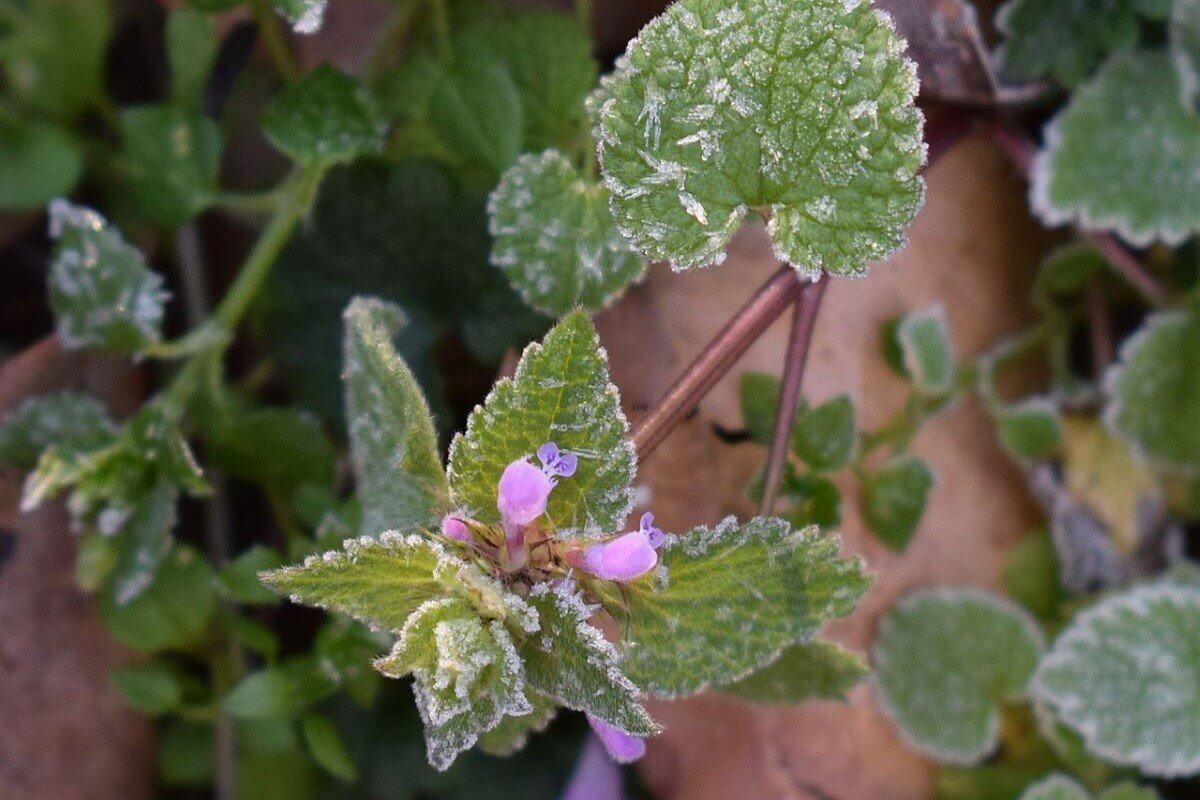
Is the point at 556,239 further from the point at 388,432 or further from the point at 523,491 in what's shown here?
the point at 523,491

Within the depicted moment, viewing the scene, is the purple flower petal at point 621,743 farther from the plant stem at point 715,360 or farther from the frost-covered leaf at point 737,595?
the plant stem at point 715,360

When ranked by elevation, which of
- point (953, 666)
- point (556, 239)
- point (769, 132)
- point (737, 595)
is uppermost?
point (769, 132)

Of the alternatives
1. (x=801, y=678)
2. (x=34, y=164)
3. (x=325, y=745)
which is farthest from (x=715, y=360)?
(x=34, y=164)

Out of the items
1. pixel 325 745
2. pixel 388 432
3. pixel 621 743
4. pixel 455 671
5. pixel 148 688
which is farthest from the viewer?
pixel 148 688

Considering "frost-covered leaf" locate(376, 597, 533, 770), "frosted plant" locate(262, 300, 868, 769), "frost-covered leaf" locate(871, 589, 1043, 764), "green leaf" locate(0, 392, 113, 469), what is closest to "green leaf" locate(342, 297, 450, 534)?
"frosted plant" locate(262, 300, 868, 769)

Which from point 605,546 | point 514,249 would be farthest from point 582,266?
point 605,546
